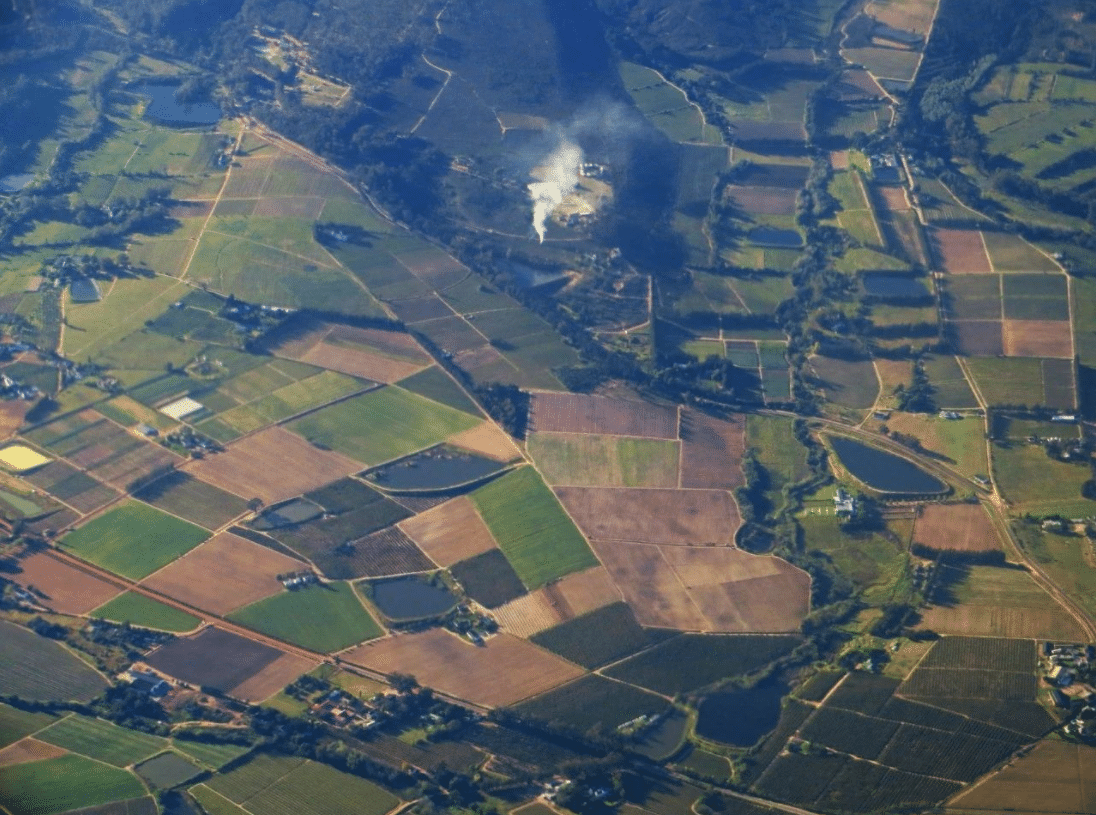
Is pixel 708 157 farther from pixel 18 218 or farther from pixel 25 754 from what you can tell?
pixel 25 754

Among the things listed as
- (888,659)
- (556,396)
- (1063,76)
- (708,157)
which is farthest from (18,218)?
(1063,76)

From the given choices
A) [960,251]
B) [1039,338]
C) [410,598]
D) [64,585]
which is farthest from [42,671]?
[960,251]

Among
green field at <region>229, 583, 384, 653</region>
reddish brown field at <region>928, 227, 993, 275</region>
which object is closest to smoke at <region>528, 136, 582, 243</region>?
reddish brown field at <region>928, 227, 993, 275</region>

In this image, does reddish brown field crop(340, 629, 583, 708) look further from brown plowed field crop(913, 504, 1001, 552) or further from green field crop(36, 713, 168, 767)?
brown plowed field crop(913, 504, 1001, 552)

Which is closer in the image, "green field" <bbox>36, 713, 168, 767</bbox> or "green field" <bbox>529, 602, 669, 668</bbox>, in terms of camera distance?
"green field" <bbox>36, 713, 168, 767</bbox>

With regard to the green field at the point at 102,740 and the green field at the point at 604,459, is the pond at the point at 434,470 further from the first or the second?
the green field at the point at 102,740

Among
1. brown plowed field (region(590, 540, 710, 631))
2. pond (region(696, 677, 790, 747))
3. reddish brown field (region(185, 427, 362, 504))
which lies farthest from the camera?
reddish brown field (region(185, 427, 362, 504))

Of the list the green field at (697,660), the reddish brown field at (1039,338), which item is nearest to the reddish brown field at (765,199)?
the reddish brown field at (1039,338)
